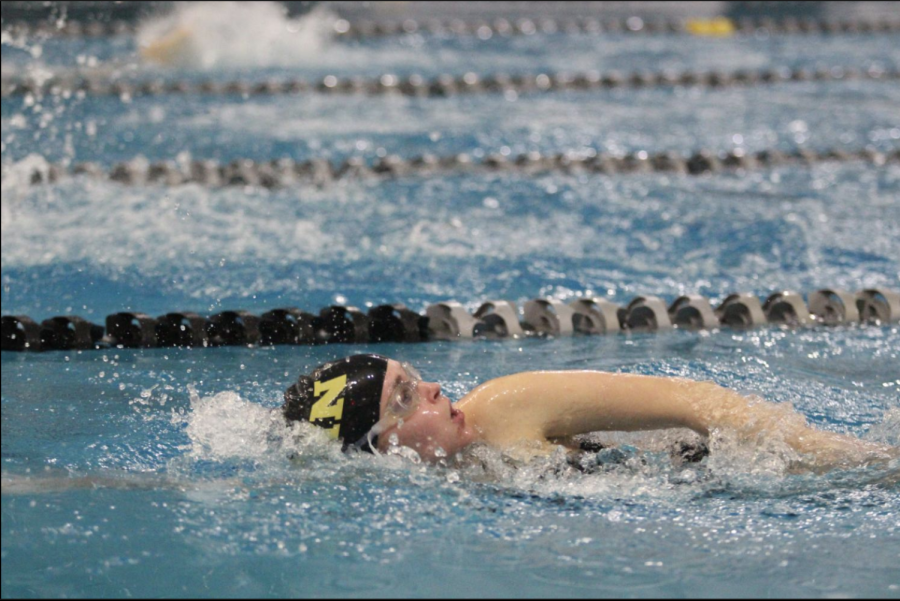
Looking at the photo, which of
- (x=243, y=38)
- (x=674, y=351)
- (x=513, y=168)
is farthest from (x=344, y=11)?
(x=674, y=351)

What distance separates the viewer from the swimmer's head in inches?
95.5

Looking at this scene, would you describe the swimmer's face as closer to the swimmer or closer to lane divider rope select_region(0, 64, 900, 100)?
the swimmer

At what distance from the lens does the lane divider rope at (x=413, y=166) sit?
6.12 m

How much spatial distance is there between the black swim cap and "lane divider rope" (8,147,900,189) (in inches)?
149

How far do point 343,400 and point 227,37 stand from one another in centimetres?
753

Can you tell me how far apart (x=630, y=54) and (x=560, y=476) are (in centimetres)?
829

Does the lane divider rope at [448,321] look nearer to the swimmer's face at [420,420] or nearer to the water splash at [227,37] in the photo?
the swimmer's face at [420,420]

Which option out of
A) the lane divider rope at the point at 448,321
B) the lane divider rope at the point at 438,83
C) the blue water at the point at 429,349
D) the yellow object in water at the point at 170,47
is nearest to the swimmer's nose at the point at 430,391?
the blue water at the point at 429,349

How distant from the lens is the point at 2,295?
447 cm

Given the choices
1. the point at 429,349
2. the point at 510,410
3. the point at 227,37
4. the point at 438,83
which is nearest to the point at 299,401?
the point at 510,410

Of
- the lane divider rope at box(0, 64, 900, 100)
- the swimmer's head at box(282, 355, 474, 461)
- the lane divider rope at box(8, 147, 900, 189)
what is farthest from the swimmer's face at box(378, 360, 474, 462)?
the lane divider rope at box(0, 64, 900, 100)

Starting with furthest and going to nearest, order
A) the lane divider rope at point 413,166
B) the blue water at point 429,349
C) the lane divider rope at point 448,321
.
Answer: the lane divider rope at point 413,166, the lane divider rope at point 448,321, the blue water at point 429,349

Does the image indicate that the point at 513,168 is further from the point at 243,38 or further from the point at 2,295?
the point at 243,38

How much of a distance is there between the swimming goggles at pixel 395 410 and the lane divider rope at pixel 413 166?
12.6 feet
